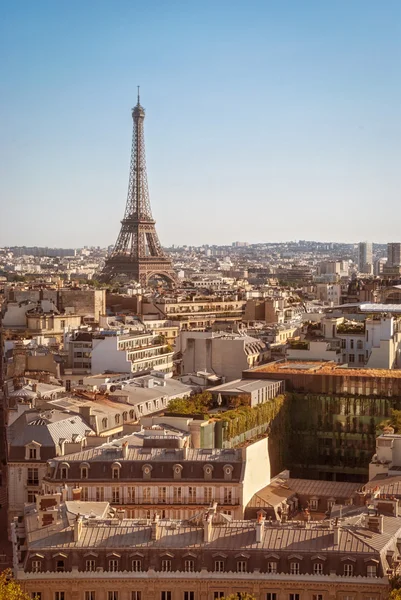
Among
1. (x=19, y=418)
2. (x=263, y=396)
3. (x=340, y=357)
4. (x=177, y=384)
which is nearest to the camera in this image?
(x=19, y=418)

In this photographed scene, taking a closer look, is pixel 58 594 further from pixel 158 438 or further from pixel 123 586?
pixel 158 438

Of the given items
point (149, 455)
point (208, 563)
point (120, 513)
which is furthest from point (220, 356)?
point (208, 563)

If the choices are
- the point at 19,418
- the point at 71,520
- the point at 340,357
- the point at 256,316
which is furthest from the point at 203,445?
the point at 256,316

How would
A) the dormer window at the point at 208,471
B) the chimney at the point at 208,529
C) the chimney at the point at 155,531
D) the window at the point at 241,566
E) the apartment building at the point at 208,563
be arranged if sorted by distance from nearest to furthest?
the apartment building at the point at 208,563, the window at the point at 241,566, the chimney at the point at 208,529, the chimney at the point at 155,531, the dormer window at the point at 208,471

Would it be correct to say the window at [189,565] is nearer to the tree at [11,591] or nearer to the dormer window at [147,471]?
the tree at [11,591]

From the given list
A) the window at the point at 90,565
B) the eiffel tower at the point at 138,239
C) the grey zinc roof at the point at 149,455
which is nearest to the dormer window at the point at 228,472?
the grey zinc roof at the point at 149,455

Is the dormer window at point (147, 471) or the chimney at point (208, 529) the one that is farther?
the dormer window at point (147, 471)
